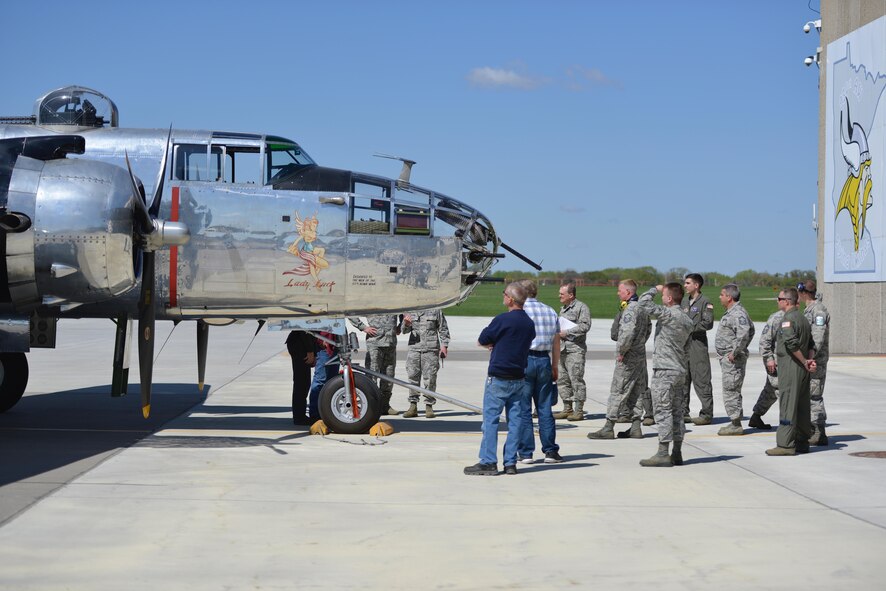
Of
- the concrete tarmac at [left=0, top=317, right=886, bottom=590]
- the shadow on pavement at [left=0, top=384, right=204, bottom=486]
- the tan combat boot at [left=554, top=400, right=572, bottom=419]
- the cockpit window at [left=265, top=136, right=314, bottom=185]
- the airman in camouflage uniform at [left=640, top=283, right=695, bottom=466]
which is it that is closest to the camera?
the concrete tarmac at [left=0, top=317, right=886, bottom=590]

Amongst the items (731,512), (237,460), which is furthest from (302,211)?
(731,512)

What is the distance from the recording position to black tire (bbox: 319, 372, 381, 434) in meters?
13.2

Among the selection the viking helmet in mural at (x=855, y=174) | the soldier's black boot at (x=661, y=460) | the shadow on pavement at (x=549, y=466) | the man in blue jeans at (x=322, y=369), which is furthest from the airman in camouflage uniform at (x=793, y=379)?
the viking helmet in mural at (x=855, y=174)

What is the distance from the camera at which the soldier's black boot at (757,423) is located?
1459cm

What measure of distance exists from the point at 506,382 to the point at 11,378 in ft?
29.6

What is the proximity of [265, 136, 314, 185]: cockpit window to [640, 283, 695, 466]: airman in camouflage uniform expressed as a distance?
17.1 feet

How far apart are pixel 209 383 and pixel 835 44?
2280 centimetres

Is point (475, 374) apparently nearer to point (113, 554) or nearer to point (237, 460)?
point (237, 460)

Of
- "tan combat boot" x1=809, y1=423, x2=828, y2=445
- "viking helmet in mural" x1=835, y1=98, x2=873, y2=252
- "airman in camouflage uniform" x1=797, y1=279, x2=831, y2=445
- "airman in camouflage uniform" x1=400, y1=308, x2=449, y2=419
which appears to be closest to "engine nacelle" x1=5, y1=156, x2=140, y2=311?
"airman in camouflage uniform" x1=400, y1=308, x2=449, y2=419

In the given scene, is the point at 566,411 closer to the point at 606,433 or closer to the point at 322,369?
the point at 606,433

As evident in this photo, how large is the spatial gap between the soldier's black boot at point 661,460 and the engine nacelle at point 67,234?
630 cm

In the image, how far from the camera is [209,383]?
20.8m


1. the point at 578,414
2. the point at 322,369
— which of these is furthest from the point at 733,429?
the point at 322,369

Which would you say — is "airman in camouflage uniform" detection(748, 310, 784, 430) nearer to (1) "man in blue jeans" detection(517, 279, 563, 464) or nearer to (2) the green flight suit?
(2) the green flight suit
